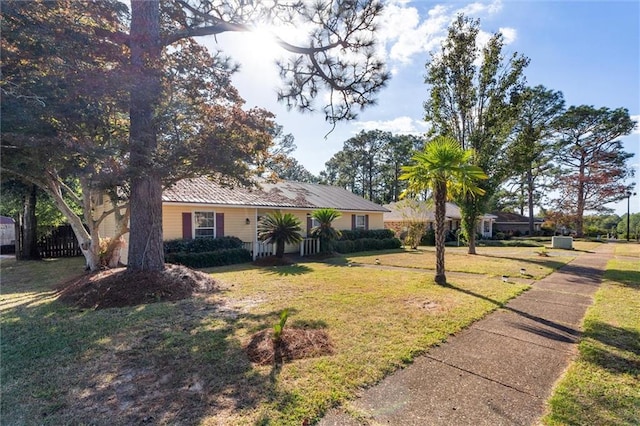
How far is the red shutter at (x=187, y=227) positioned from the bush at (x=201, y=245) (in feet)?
2.70

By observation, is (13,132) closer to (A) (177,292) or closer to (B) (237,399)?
(A) (177,292)

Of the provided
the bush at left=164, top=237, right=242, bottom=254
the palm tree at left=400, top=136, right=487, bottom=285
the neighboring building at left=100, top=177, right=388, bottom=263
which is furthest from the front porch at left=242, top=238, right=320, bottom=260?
the palm tree at left=400, top=136, right=487, bottom=285

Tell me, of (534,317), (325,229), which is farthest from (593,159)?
(534,317)

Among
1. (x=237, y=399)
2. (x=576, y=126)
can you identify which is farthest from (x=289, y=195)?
(x=576, y=126)

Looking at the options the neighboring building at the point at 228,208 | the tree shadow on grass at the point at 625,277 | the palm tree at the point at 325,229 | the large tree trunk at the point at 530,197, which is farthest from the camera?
the large tree trunk at the point at 530,197

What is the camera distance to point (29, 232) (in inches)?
567

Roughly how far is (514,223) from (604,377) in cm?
4735

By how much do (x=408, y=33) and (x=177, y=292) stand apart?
28.9 feet

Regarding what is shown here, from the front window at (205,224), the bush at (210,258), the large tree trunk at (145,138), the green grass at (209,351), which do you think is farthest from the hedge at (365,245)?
the large tree trunk at (145,138)

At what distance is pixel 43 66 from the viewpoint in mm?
5613

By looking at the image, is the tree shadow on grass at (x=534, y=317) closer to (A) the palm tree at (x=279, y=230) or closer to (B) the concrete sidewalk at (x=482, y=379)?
(B) the concrete sidewalk at (x=482, y=379)

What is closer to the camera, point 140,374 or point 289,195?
point 140,374

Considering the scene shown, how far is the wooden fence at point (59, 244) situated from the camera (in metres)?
15.1

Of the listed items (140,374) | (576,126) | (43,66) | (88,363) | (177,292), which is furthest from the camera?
(576,126)
